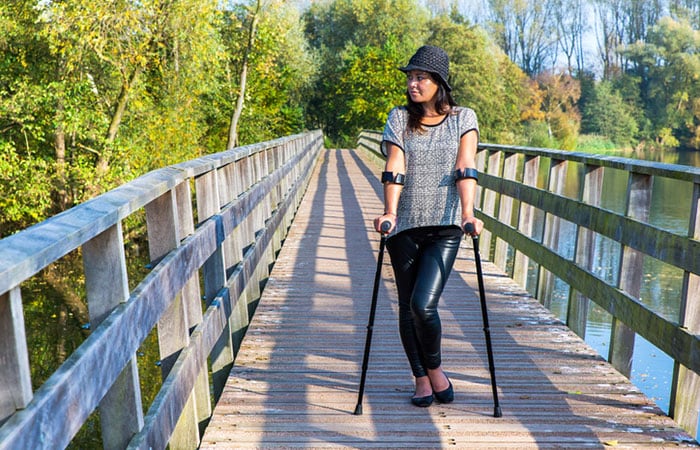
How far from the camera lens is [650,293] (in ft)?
46.6

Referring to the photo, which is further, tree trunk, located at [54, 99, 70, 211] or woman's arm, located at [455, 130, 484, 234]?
tree trunk, located at [54, 99, 70, 211]

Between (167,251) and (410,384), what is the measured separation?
186 cm

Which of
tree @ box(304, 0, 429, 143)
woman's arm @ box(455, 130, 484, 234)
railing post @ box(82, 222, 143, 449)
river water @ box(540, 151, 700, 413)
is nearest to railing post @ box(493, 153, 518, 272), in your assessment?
river water @ box(540, 151, 700, 413)

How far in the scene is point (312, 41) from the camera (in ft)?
243

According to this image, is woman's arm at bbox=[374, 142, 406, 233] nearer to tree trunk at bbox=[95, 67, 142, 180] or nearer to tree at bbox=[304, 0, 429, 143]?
tree trunk at bbox=[95, 67, 142, 180]

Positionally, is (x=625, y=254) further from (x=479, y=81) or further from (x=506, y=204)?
(x=479, y=81)

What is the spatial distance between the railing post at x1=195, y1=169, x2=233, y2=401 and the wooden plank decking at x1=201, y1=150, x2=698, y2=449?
0.42ft

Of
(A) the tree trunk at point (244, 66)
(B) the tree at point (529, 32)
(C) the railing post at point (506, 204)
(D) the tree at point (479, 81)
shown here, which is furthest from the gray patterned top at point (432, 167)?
(B) the tree at point (529, 32)

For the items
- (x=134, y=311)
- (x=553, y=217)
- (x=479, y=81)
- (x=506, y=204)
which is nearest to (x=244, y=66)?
(x=479, y=81)

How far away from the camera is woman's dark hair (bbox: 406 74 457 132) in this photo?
13.2 feet

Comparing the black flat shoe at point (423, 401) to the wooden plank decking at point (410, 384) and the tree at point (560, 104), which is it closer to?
the wooden plank decking at point (410, 384)

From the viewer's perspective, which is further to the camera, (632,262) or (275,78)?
(275,78)

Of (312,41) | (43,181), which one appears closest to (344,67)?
(312,41)

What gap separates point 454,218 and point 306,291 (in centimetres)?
325
